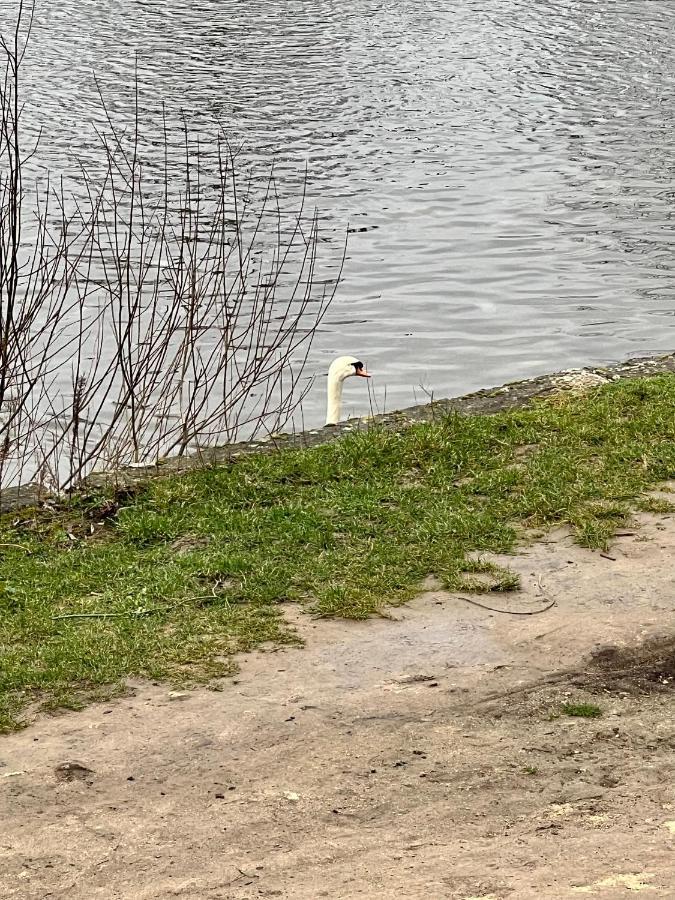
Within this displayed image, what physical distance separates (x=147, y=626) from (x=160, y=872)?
1.73 meters

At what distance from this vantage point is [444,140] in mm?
19984

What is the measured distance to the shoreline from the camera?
7.73m

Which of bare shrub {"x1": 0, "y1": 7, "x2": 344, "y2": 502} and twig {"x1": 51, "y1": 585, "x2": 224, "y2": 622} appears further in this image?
bare shrub {"x1": 0, "y1": 7, "x2": 344, "y2": 502}

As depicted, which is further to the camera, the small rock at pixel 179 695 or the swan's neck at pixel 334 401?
the swan's neck at pixel 334 401

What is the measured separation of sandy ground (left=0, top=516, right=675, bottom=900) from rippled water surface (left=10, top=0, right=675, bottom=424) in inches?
257

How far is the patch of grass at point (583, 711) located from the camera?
5105mm

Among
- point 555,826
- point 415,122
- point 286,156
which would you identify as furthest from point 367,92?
point 555,826

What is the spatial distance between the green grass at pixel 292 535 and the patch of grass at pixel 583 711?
1067mm

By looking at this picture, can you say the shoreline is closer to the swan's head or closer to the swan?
the swan

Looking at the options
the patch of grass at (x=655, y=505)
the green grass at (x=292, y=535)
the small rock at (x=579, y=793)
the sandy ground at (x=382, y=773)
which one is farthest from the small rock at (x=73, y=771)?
the patch of grass at (x=655, y=505)

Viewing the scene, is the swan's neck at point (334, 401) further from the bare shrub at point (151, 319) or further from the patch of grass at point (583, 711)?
the patch of grass at point (583, 711)

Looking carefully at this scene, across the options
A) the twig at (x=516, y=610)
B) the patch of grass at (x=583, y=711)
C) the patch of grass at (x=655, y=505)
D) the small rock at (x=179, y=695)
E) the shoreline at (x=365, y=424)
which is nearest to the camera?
the patch of grass at (x=583, y=711)

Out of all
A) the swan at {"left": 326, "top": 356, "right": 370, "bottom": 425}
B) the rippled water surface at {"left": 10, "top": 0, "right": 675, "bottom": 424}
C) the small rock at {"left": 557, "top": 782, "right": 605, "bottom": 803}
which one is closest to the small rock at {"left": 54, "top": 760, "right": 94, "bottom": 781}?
the small rock at {"left": 557, "top": 782, "right": 605, "bottom": 803}

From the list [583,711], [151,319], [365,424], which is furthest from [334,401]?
[583,711]
